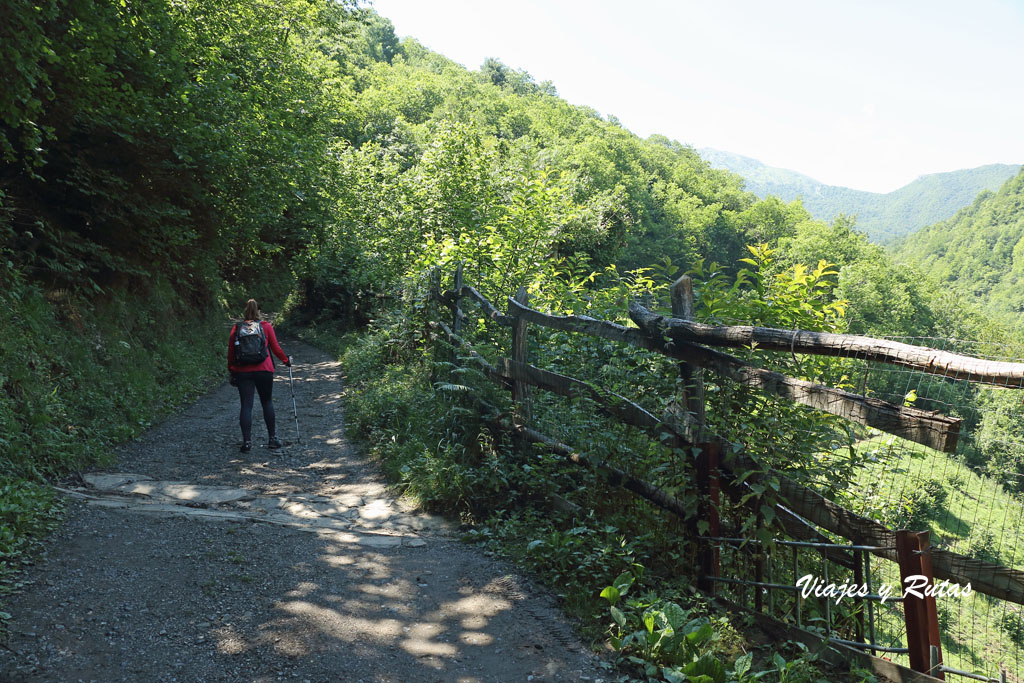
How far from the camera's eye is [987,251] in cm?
14925

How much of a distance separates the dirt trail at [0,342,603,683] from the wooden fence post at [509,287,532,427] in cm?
121

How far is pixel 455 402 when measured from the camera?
736 cm

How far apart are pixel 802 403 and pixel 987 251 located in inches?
7056

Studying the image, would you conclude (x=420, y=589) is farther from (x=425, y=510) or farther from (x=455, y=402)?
(x=455, y=402)

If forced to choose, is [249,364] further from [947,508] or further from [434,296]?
[947,508]

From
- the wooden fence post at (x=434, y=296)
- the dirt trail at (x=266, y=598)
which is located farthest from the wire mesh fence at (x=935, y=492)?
the wooden fence post at (x=434, y=296)

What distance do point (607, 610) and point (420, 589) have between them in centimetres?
129

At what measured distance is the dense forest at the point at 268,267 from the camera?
464 cm

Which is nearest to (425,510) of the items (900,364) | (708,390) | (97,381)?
(708,390)

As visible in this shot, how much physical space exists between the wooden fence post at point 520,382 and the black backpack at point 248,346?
371 centimetres

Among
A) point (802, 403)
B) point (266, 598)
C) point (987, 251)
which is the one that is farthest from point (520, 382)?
point (987, 251)

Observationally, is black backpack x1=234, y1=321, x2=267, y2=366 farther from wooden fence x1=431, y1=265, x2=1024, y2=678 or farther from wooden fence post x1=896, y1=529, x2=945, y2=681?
wooden fence post x1=896, y1=529, x2=945, y2=681

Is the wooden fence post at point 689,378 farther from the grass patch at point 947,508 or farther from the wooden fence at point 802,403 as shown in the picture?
the grass patch at point 947,508

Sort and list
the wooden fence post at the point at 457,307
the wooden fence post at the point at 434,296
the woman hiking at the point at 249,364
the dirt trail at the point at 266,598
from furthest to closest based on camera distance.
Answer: the wooden fence post at the point at 434,296, the wooden fence post at the point at 457,307, the woman hiking at the point at 249,364, the dirt trail at the point at 266,598
